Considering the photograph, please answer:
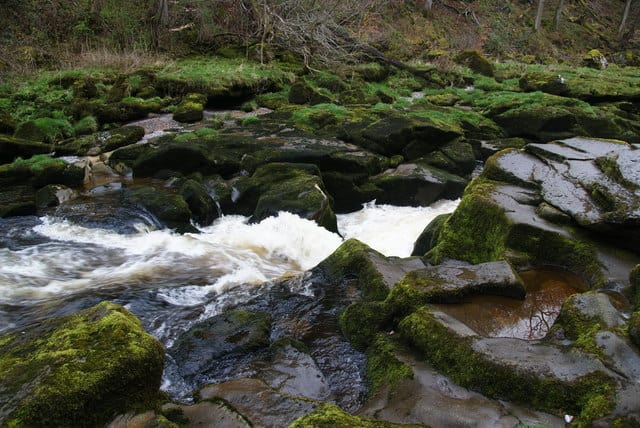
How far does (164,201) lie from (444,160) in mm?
6257

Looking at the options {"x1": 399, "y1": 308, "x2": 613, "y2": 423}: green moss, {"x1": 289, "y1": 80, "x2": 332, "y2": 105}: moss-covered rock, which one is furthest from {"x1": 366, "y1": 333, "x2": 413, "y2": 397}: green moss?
{"x1": 289, "y1": 80, "x2": 332, "y2": 105}: moss-covered rock

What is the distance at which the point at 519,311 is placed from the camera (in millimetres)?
4500

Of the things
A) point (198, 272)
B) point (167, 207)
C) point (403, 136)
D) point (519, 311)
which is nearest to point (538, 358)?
point (519, 311)

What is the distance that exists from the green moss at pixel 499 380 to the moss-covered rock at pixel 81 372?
2.07m

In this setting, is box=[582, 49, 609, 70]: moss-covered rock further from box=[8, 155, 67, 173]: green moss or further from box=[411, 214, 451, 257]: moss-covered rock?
box=[8, 155, 67, 173]: green moss

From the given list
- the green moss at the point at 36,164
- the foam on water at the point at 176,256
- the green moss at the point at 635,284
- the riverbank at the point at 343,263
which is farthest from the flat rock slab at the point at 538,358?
the green moss at the point at 36,164

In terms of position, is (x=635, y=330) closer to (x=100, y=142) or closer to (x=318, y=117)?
(x=318, y=117)

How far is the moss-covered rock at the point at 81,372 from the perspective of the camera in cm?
296

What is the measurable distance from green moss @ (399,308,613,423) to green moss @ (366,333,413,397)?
22 centimetres

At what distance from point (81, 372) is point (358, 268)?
10.7ft

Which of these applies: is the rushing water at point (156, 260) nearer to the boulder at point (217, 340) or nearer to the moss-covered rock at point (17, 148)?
the boulder at point (217, 340)

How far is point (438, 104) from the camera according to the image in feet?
59.1

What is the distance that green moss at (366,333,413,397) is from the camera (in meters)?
3.76

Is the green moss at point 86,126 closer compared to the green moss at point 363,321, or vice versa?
the green moss at point 363,321
